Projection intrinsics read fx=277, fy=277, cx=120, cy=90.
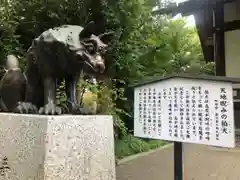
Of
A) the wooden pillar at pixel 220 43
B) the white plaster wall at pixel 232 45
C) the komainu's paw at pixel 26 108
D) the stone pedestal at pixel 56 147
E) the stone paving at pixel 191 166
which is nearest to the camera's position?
the stone pedestal at pixel 56 147

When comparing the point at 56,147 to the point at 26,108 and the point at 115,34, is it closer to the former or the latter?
the point at 26,108

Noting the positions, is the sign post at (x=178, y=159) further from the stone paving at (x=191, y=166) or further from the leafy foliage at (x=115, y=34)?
the leafy foliage at (x=115, y=34)

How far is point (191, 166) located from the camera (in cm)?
555

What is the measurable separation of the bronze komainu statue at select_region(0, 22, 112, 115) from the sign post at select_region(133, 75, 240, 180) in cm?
69

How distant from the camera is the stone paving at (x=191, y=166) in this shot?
4.77 metres

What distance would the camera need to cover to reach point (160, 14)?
8.06 meters

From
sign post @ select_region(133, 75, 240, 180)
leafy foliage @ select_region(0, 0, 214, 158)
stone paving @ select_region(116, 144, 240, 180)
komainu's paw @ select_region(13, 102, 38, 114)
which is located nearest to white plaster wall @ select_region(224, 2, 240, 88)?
leafy foliage @ select_region(0, 0, 214, 158)

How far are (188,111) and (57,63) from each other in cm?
120

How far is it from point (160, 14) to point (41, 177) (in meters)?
6.91

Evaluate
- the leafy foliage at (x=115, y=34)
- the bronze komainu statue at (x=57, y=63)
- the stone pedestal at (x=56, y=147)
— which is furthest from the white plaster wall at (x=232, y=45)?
the bronze komainu statue at (x=57, y=63)

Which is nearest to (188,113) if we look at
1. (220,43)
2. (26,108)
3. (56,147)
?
(56,147)

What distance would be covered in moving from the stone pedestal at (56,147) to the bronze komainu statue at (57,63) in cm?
15

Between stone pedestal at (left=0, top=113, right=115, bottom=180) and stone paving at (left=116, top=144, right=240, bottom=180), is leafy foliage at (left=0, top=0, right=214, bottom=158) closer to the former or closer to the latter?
stone paving at (left=116, top=144, right=240, bottom=180)

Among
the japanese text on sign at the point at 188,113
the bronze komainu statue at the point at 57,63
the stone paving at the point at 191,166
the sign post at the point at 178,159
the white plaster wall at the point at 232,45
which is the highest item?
the white plaster wall at the point at 232,45
